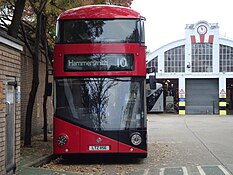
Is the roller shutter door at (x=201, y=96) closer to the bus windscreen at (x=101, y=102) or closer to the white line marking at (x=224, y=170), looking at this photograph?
the bus windscreen at (x=101, y=102)

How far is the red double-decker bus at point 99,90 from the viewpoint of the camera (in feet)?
42.0

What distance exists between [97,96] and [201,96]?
41.9 metres

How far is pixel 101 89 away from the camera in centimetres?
1299

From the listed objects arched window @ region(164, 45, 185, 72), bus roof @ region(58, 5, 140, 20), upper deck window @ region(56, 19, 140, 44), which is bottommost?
upper deck window @ region(56, 19, 140, 44)

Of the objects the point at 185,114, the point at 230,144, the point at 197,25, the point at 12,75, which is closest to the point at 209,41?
the point at 197,25

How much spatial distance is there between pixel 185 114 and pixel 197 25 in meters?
10.5

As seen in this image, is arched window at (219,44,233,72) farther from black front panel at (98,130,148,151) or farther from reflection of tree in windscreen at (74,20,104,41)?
black front panel at (98,130,148,151)

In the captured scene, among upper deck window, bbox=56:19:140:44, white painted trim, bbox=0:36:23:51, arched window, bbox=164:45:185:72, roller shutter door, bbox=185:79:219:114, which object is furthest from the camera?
roller shutter door, bbox=185:79:219:114

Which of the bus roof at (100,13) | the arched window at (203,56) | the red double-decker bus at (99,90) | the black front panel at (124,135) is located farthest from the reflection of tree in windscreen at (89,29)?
the arched window at (203,56)

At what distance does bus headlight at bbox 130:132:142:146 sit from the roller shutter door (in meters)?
41.5

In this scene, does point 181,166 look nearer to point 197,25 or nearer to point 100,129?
point 100,129

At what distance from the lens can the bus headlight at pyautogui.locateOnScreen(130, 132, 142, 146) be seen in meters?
12.7

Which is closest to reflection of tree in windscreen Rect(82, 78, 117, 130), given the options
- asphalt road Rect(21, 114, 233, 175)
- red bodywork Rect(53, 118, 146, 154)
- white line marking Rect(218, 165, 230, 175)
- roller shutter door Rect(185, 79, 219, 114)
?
red bodywork Rect(53, 118, 146, 154)

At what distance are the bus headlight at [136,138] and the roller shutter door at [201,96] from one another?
136ft
